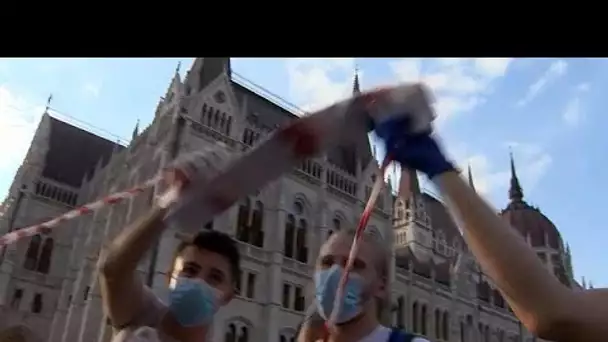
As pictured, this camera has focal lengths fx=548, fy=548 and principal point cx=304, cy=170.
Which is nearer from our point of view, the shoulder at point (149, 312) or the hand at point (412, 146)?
the hand at point (412, 146)

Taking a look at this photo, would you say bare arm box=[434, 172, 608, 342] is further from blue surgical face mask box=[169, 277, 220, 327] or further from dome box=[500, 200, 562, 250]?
dome box=[500, 200, 562, 250]

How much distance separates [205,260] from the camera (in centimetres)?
246

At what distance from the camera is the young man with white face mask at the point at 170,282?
83.0 inches

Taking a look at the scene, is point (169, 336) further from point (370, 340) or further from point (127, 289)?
point (370, 340)

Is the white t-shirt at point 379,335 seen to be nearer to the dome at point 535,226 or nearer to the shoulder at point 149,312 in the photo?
the shoulder at point 149,312

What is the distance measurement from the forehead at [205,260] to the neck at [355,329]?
22.8 inches

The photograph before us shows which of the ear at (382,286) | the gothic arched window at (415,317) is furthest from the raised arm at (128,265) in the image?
the gothic arched window at (415,317)

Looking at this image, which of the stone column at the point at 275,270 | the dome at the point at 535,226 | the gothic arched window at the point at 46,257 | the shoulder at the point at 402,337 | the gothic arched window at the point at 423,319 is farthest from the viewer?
the dome at the point at 535,226

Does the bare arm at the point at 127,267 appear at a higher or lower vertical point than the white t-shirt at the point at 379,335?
higher

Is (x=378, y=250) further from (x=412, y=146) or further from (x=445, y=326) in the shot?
(x=445, y=326)

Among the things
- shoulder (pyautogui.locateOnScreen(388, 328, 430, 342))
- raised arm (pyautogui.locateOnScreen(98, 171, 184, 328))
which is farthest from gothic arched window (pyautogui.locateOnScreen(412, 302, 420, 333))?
raised arm (pyautogui.locateOnScreen(98, 171, 184, 328))

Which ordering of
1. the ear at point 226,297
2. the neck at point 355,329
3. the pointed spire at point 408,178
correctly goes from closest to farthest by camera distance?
the pointed spire at point 408,178 < the neck at point 355,329 < the ear at point 226,297

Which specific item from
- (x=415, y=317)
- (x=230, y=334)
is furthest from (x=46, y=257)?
(x=415, y=317)
